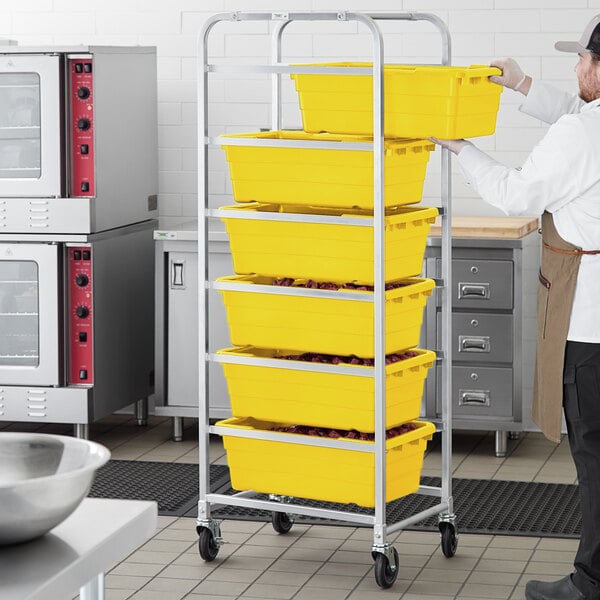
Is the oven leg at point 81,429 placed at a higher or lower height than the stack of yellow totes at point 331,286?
lower

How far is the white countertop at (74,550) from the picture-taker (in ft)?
6.31

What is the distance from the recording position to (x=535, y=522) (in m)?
4.98

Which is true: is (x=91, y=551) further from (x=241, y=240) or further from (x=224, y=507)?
(x=224, y=507)

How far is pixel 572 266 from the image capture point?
3.94 m

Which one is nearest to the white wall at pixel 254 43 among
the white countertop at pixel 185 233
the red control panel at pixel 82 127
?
the white countertop at pixel 185 233

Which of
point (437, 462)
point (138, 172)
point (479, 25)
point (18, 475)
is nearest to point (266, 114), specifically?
point (138, 172)

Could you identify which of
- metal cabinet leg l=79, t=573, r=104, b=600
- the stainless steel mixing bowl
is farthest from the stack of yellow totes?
the stainless steel mixing bowl

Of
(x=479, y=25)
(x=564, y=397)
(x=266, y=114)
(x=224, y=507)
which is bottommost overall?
(x=224, y=507)

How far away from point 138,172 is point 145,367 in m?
0.93

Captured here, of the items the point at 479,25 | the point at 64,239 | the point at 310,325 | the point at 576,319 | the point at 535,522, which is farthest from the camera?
the point at 479,25

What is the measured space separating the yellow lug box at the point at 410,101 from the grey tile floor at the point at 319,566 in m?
1.42

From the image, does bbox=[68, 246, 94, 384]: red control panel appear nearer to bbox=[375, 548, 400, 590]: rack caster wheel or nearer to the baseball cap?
bbox=[375, 548, 400, 590]: rack caster wheel

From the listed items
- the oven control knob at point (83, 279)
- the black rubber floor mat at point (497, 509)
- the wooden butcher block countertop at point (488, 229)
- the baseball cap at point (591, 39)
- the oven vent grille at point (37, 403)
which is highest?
the baseball cap at point (591, 39)

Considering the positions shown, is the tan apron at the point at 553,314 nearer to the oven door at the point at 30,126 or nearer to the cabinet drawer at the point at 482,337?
A: the cabinet drawer at the point at 482,337
